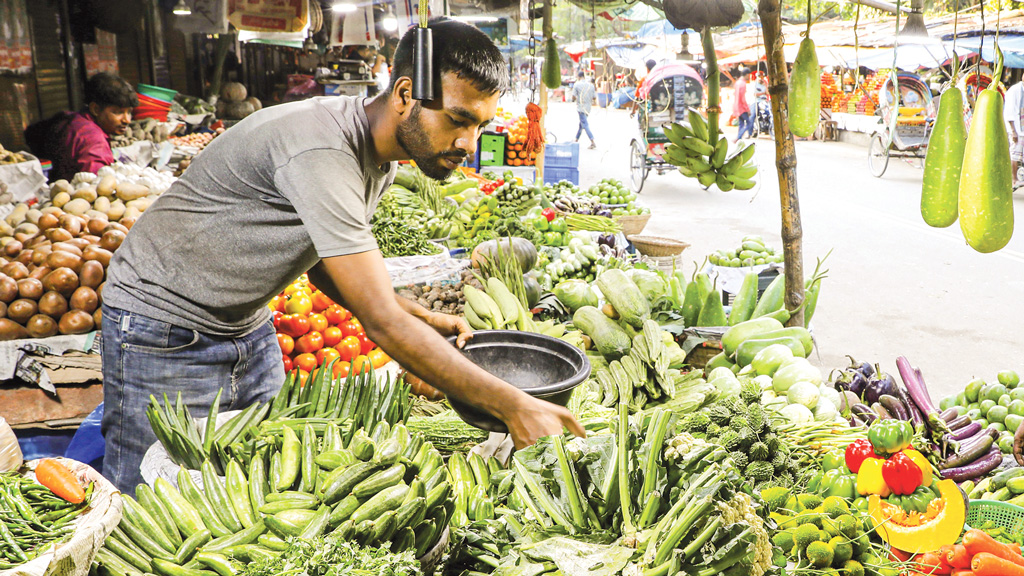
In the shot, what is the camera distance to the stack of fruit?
9273 mm

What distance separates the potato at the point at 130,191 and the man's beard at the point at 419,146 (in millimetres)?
3566

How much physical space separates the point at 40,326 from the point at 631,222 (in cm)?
558

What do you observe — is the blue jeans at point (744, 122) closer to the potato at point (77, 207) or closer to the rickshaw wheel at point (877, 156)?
the rickshaw wheel at point (877, 156)

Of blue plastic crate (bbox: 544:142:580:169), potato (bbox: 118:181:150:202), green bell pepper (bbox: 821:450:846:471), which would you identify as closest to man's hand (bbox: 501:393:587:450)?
green bell pepper (bbox: 821:450:846:471)


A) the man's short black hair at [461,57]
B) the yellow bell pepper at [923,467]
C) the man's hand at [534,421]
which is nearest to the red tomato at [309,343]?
the man's short black hair at [461,57]

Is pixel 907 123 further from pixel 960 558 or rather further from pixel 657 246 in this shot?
pixel 960 558

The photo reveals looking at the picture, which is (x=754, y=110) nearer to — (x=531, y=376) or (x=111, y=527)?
(x=531, y=376)

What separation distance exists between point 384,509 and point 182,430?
2.63 ft

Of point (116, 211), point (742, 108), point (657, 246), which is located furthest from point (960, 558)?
point (742, 108)

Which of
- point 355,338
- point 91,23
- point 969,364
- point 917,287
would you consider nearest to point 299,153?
point 355,338

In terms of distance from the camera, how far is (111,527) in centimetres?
121

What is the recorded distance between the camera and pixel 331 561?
116cm

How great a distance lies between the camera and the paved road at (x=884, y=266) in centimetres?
588

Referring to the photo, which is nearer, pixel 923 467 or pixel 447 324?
pixel 923 467
